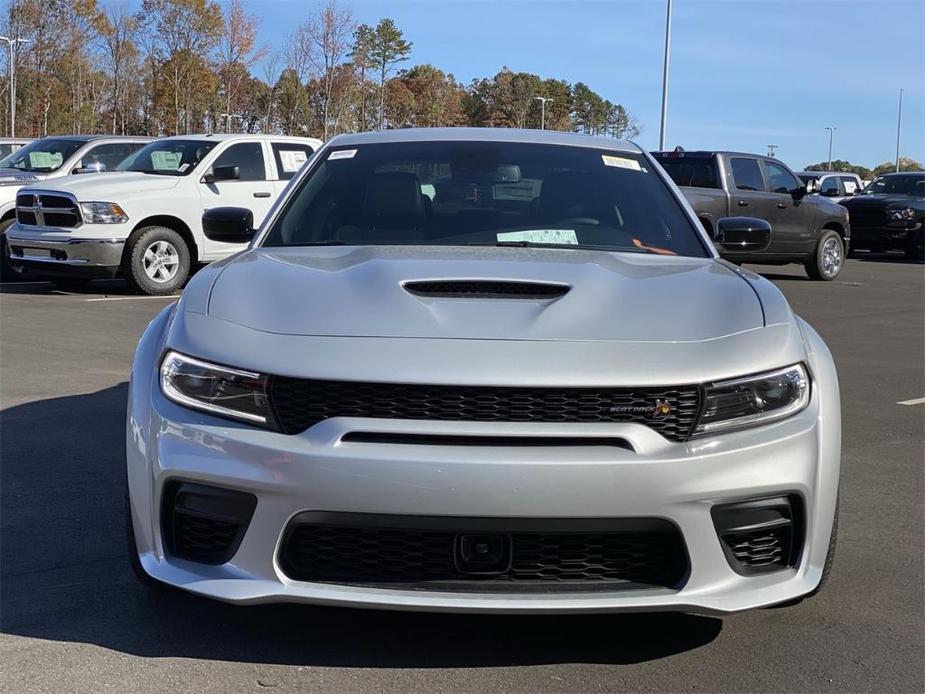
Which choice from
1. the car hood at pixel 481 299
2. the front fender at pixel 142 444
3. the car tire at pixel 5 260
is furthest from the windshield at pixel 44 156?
the front fender at pixel 142 444

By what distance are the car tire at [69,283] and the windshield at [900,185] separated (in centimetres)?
1728

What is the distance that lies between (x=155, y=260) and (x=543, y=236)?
366 inches

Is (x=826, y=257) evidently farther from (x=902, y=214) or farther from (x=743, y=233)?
(x=743, y=233)

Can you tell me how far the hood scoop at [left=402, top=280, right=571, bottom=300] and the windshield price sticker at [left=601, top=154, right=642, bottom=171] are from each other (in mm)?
1490

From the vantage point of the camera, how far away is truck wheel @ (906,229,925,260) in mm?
23109

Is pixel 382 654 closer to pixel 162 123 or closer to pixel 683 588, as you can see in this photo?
pixel 683 588

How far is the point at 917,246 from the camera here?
23281mm

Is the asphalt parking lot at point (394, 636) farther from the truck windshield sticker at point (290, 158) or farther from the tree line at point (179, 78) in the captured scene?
the tree line at point (179, 78)

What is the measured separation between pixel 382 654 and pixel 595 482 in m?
0.85

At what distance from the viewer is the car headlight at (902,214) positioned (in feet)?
75.0

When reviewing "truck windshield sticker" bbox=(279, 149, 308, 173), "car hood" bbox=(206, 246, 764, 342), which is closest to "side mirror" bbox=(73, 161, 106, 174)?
"truck windshield sticker" bbox=(279, 149, 308, 173)

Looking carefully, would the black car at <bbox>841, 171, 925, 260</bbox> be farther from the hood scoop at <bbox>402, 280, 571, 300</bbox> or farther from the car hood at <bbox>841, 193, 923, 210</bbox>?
the hood scoop at <bbox>402, 280, 571, 300</bbox>

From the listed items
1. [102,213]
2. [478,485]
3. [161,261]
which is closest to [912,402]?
[478,485]

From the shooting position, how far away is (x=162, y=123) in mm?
42938
